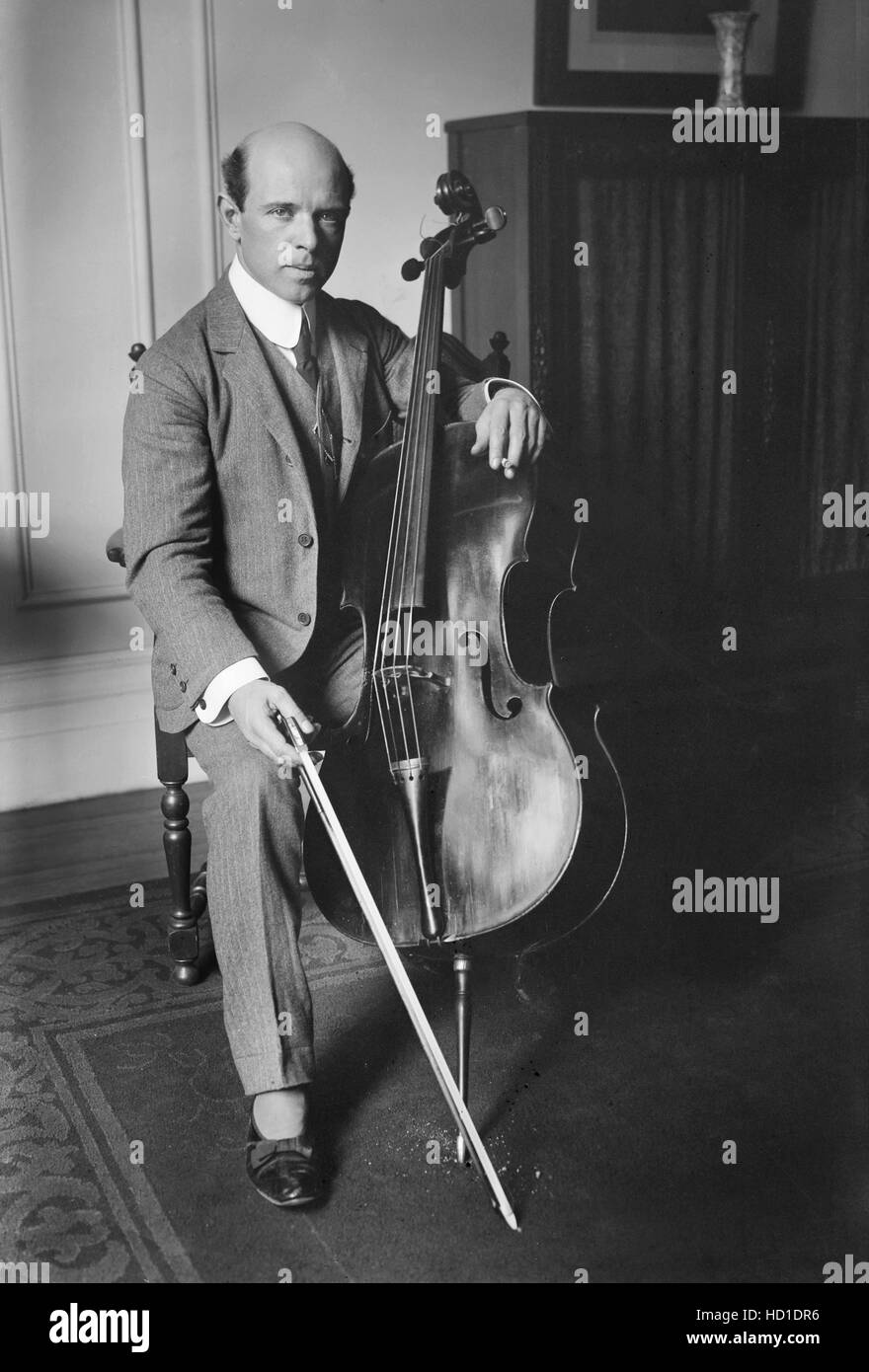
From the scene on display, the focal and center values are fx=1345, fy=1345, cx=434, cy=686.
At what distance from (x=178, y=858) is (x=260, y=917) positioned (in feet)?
1.47

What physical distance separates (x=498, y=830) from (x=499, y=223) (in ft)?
2.47

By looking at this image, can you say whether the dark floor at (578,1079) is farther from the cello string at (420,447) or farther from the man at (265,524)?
the cello string at (420,447)

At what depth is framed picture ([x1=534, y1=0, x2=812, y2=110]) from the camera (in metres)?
A: 2.43

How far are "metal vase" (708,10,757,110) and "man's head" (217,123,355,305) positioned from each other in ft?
3.93

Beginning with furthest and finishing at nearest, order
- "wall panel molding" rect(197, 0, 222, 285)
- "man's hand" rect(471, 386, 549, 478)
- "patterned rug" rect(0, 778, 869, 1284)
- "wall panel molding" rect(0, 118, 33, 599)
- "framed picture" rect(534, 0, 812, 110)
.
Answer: "framed picture" rect(534, 0, 812, 110) → "wall panel molding" rect(0, 118, 33, 599) → "wall panel molding" rect(197, 0, 222, 285) → "man's hand" rect(471, 386, 549, 478) → "patterned rug" rect(0, 778, 869, 1284)

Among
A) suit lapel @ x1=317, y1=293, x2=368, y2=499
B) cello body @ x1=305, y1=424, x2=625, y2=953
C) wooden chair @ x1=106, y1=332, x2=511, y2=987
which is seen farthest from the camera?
wooden chair @ x1=106, y1=332, x2=511, y2=987

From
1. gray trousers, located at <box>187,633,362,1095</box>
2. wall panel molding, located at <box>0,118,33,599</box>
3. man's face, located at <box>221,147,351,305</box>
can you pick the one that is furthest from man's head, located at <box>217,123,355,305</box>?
wall panel molding, located at <box>0,118,33,599</box>

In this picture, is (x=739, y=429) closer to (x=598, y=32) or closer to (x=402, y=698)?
(x=598, y=32)

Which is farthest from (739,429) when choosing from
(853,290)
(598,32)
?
(598,32)

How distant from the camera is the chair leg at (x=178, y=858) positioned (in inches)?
76.7

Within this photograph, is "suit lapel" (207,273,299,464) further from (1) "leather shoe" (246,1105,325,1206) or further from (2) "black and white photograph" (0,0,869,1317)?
(1) "leather shoe" (246,1105,325,1206)

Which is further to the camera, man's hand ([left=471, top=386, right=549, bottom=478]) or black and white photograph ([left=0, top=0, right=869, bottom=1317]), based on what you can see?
man's hand ([left=471, top=386, right=549, bottom=478])

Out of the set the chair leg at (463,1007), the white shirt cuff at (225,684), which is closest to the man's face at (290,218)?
the white shirt cuff at (225,684)

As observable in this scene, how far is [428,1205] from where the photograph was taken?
4.96 feet
